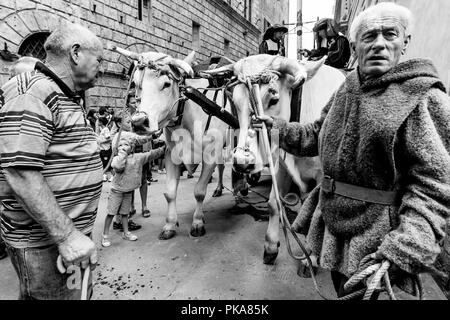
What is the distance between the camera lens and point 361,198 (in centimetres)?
146

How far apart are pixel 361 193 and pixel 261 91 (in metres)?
1.37

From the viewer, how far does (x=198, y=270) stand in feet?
10.2

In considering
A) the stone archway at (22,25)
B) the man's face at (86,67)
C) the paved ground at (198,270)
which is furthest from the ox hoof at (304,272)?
the stone archway at (22,25)

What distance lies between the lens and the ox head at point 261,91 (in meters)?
2.28

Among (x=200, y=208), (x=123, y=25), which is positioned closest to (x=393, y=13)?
(x=200, y=208)

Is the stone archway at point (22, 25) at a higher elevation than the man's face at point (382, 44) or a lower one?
higher

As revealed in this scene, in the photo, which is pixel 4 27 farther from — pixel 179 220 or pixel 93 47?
pixel 93 47

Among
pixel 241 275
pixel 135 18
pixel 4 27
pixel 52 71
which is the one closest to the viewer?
pixel 52 71

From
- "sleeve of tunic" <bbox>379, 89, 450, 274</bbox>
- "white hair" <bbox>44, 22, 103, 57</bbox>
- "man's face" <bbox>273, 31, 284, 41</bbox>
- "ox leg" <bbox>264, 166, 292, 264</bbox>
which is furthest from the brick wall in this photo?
"sleeve of tunic" <bbox>379, 89, 450, 274</bbox>

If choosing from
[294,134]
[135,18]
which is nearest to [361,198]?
[294,134]

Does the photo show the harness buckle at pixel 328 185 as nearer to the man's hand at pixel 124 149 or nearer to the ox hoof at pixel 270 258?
the ox hoof at pixel 270 258

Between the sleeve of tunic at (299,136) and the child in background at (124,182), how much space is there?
8.23 ft

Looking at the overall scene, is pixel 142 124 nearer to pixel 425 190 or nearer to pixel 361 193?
pixel 361 193
